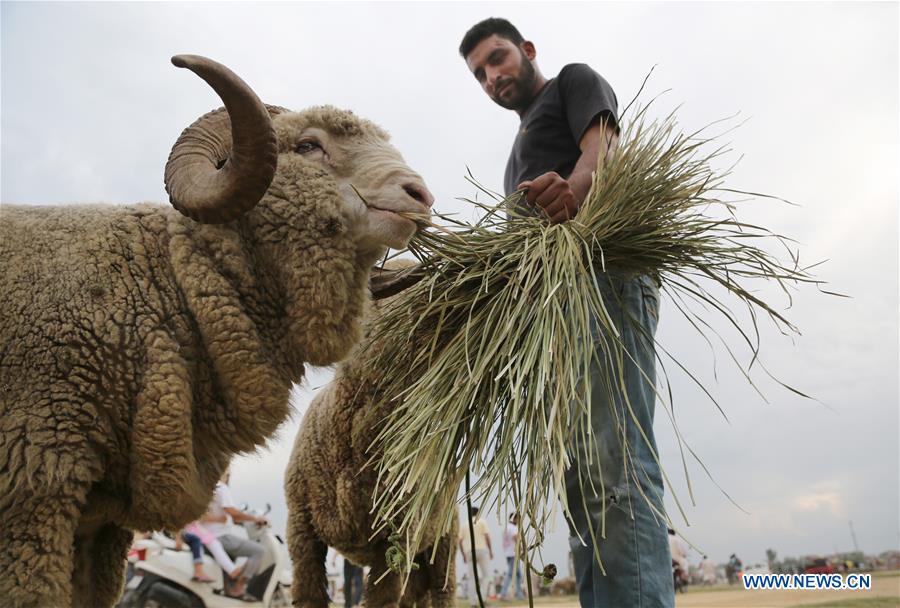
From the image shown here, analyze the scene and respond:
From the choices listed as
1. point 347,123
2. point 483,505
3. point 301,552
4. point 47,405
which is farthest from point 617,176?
point 301,552

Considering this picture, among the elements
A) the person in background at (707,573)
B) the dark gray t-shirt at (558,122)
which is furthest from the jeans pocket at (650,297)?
the person in background at (707,573)

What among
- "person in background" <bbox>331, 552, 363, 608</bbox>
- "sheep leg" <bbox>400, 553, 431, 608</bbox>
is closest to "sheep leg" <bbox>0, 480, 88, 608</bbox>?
"sheep leg" <bbox>400, 553, 431, 608</bbox>

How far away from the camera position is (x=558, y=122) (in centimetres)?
335

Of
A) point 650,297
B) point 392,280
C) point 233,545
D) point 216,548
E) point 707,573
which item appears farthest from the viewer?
point 707,573

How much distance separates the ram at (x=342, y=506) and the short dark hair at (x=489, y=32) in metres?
1.26

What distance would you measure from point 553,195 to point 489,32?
4.75ft

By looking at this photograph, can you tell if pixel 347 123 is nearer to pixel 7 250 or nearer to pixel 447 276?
pixel 447 276

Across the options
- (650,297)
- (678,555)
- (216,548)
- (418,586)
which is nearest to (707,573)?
(678,555)

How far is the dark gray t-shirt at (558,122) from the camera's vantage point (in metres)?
3.15

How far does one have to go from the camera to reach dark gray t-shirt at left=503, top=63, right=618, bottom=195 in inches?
124

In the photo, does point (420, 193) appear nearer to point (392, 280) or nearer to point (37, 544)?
point (392, 280)

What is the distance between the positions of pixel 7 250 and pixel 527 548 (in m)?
2.12

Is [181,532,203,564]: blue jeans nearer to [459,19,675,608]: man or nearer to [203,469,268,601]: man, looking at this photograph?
[203,469,268,601]: man

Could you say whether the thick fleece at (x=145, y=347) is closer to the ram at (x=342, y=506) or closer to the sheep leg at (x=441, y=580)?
the ram at (x=342, y=506)
